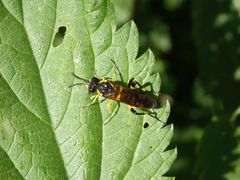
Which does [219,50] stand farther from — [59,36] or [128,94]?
[59,36]

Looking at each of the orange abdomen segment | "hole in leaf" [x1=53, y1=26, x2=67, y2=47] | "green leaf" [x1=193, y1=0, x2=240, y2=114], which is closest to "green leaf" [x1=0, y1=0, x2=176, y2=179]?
"hole in leaf" [x1=53, y1=26, x2=67, y2=47]

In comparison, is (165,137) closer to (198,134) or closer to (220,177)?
(220,177)

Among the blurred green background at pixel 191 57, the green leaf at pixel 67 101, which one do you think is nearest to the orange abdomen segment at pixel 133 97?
the green leaf at pixel 67 101

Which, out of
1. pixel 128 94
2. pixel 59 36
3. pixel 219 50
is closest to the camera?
pixel 59 36

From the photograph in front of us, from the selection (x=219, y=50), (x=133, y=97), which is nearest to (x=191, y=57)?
(x=219, y=50)

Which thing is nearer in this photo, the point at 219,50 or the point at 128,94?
the point at 128,94

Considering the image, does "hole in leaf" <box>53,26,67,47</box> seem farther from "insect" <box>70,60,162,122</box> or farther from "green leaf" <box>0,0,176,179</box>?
"insect" <box>70,60,162,122</box>

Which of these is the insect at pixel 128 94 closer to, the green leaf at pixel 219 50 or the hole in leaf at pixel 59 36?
the hole in leaf at pixel 59 36

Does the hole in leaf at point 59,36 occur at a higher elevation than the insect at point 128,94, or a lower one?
higher
